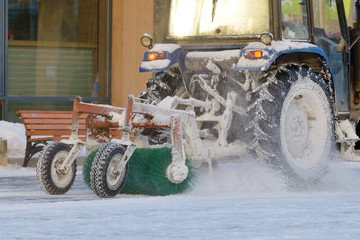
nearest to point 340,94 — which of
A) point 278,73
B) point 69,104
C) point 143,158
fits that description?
point 278,73

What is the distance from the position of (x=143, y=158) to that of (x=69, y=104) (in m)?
8.69

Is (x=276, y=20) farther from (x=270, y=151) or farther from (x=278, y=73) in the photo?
(x=270, y=151)

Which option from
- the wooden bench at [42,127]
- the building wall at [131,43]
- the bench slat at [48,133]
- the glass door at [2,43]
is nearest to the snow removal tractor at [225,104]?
the wooden bench at [42,127]

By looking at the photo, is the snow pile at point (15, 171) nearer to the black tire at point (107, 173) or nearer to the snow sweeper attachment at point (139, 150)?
the snow sweeper attachment at point (139, 150)

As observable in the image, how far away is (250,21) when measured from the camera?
8750 millimetres

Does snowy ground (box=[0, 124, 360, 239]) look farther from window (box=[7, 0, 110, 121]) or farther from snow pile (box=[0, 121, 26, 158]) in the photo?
window (box=[7, 0, 110, 121])

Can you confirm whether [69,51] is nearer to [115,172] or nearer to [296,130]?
[296,130]

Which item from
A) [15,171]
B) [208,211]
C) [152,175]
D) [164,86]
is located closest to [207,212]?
[208,211]

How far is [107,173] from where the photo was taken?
293 inches

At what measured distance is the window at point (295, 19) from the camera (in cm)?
875

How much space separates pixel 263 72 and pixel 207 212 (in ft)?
6.99

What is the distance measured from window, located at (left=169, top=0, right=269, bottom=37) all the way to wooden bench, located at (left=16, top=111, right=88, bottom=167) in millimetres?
3417

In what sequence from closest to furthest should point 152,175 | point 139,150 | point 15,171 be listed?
point 152,175 < point 139,150 < point 15,171

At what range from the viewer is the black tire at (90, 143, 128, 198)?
7.34m
